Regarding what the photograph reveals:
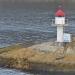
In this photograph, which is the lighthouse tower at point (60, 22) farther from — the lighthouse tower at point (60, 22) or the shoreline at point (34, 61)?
the shoreline at point (34, 61)

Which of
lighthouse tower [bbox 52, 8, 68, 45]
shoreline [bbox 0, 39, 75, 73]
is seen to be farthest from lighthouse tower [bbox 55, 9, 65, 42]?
shoreline [bbox 0, 39, 75, 73]

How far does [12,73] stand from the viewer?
86.6 feet

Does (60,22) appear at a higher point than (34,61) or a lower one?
higher

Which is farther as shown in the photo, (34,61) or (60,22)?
(60,22)

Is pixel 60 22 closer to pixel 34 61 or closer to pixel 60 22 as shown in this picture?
pixel 60 22

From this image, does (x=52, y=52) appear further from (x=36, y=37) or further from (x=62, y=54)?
(x=36, y=37)

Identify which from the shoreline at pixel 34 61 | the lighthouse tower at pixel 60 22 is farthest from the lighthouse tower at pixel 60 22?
the shoreline at pixel 34 61

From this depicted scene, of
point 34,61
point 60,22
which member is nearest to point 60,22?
point 60,22

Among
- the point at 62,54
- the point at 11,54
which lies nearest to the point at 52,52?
the point at 62,54

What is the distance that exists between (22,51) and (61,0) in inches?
4508

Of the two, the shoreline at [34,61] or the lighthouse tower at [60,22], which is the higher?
the lighthouse tower at [60,22]

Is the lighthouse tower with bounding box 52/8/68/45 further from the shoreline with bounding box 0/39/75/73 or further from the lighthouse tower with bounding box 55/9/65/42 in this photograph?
the shoreline with bounding box 0/39/75/73

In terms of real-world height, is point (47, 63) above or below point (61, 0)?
below

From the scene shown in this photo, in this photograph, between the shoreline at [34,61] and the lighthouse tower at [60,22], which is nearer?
the shoreline at [34,61]
